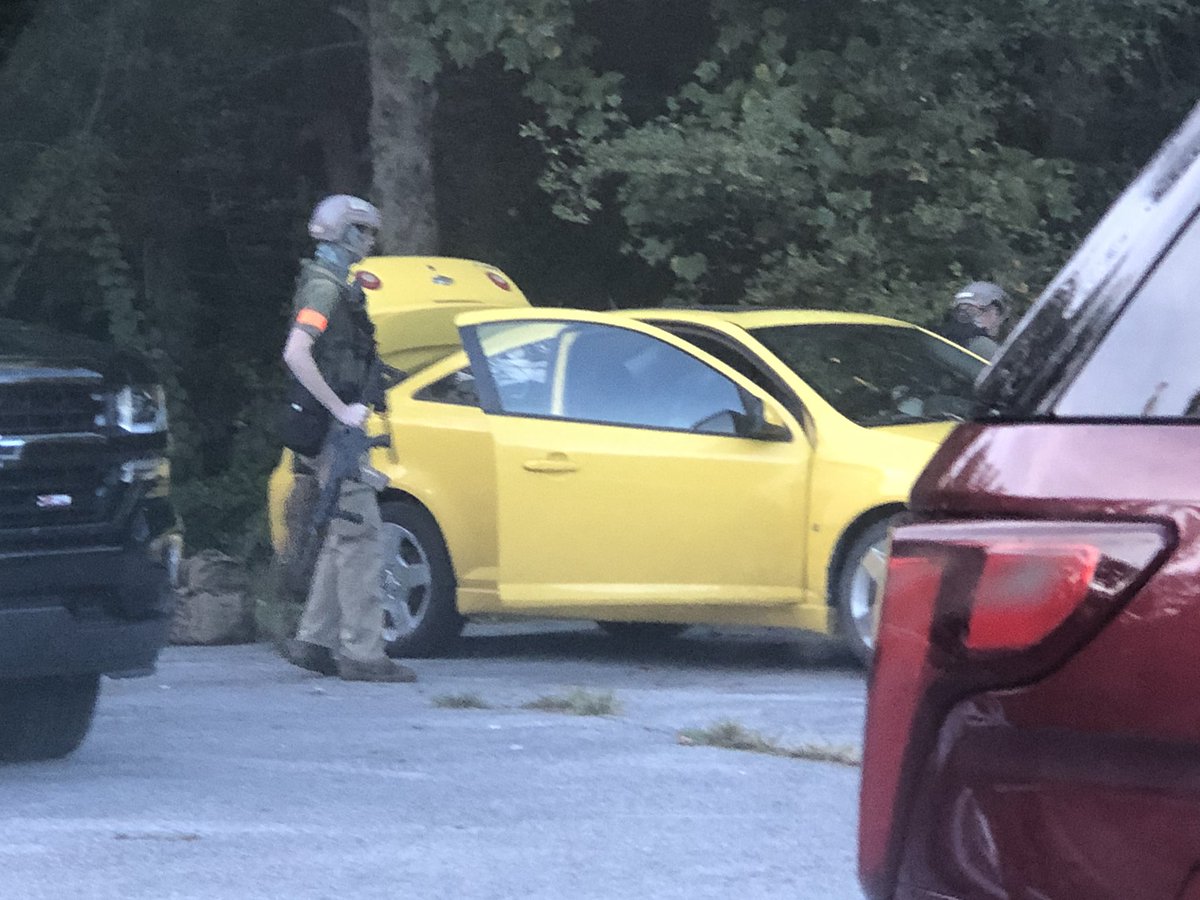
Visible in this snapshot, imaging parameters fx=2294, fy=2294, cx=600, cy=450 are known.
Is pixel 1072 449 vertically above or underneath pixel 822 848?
above

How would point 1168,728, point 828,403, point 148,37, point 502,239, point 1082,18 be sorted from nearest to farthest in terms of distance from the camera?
point 1168,728
point 828,403
point 1082,18
point 502,239
point 148,37

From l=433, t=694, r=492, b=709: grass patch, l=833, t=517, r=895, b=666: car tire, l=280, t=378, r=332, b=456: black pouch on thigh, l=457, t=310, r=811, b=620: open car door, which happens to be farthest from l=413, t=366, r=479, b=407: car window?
l=433, t=694, r=492, b=709: grass patch

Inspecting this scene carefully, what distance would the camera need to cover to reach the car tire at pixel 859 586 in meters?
9.03

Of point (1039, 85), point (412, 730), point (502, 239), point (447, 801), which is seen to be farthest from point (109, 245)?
point (447, 801)

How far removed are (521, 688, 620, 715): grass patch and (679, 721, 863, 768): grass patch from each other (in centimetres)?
53

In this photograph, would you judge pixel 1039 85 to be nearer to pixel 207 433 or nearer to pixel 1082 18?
pixel 1082 18

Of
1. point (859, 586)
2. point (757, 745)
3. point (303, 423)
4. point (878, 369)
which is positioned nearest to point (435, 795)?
point (757, 745)

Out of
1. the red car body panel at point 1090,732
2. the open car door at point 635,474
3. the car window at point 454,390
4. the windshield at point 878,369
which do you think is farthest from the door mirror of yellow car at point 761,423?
the red car body panel at point 1090,732

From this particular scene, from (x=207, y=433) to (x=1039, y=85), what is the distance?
25.3ft

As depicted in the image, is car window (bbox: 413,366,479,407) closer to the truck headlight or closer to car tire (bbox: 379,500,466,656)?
car tire (bbox: 379,500,466,656)

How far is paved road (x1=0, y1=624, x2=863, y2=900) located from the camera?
5.35m

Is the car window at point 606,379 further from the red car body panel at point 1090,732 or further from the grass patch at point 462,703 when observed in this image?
the red car body panel at point 1090,732

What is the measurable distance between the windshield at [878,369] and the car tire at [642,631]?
5.54 feet

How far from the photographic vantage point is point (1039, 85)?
1438cm
